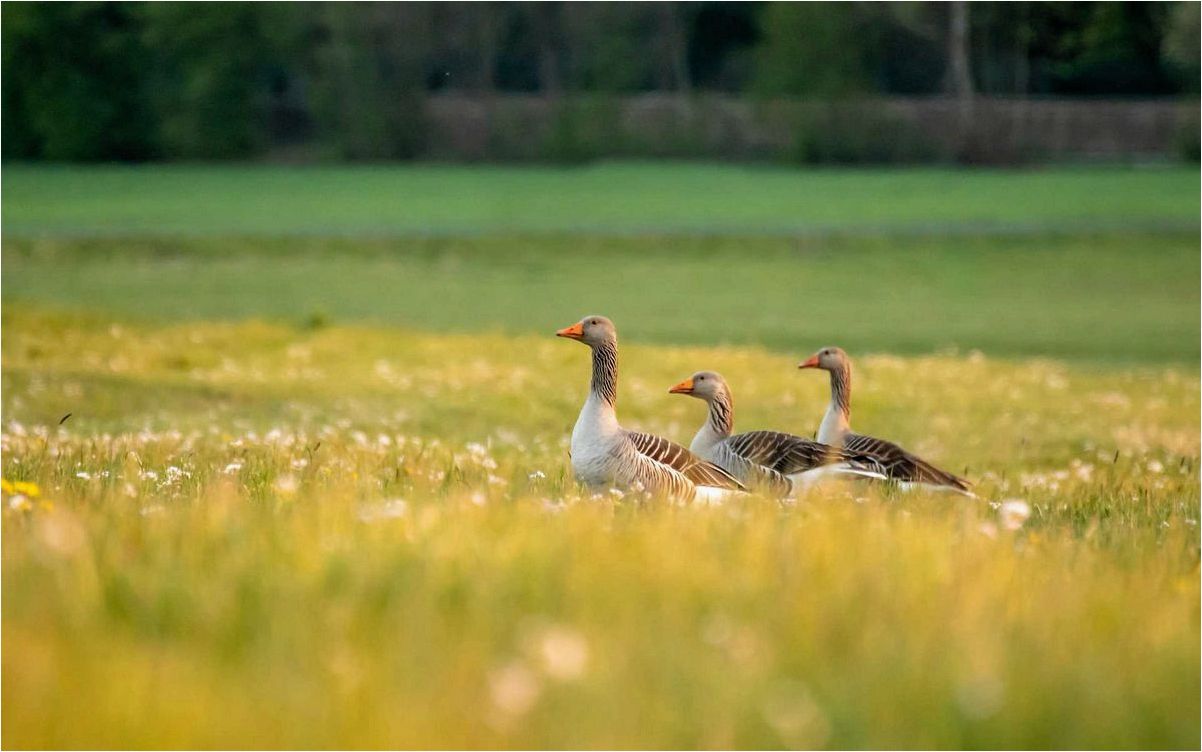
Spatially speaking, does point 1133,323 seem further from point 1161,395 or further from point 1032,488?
point 1032,488

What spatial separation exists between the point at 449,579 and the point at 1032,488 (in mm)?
7608

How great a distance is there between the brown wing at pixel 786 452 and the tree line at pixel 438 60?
6539cm

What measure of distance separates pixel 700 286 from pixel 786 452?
35246 millimetres

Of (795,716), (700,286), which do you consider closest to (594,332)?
(795,716)

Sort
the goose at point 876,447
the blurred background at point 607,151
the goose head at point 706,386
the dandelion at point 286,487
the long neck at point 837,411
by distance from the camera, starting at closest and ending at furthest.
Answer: the dandelion at point 286,487 < the goose at point 876,447 < the goose head at point 706,386 < the long neck at point 837,411 < the blurred background at point 607,151

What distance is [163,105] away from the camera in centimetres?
8194


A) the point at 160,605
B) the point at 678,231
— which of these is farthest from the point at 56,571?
the point at 678,231

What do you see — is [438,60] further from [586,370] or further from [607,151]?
[586,370]

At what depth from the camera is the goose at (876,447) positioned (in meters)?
9.59

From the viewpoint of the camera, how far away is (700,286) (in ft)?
145

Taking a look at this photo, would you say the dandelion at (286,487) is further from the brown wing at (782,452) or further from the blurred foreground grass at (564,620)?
the brown wing at (782,452)

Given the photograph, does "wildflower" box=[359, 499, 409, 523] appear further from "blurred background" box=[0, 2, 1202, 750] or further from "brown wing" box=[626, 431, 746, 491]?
"brown wing" box=[626, 431, 746, 491]

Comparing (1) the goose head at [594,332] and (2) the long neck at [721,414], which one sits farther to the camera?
(2) the long neck at [721,414]

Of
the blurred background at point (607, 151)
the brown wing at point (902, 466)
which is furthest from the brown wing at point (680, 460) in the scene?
the blurred background at point (607, 151)
